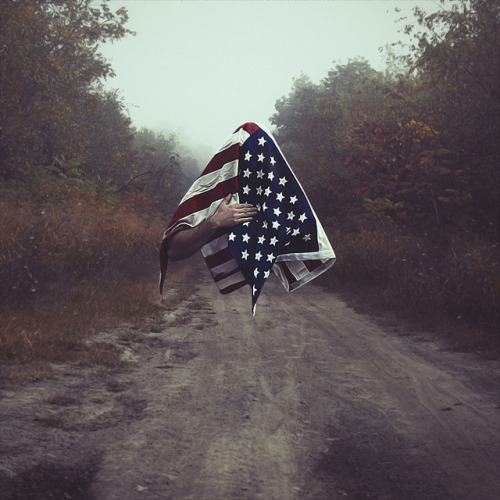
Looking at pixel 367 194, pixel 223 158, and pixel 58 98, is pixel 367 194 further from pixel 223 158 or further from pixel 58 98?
pixel 223 158

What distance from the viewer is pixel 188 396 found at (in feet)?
19.2

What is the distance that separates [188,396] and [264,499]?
2.36 m

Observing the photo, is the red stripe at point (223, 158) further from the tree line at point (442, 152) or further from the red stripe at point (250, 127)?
the tree line at point (442, 152)

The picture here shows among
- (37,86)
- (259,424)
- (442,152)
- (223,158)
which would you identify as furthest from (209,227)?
(37,86)

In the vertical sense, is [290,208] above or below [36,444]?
above

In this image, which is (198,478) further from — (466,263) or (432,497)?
(466,263)

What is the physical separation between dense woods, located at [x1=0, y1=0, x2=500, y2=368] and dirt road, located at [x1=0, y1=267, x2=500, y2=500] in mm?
2140

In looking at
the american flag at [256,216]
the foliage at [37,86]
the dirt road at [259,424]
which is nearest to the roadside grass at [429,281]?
the dirt road at [259,424]

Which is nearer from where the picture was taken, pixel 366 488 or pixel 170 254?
pixel 170 254

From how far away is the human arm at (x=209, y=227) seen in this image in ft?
6.79

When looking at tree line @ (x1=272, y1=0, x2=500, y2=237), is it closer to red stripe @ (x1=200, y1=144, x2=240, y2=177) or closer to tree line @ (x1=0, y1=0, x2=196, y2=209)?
tree line @ (x1=0, y1=0, x2=196, y2=209)

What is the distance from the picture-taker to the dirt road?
3.83 m

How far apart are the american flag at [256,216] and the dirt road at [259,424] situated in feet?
6.80

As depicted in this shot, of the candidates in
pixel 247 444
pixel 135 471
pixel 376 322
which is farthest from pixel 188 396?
pixel 376 322
